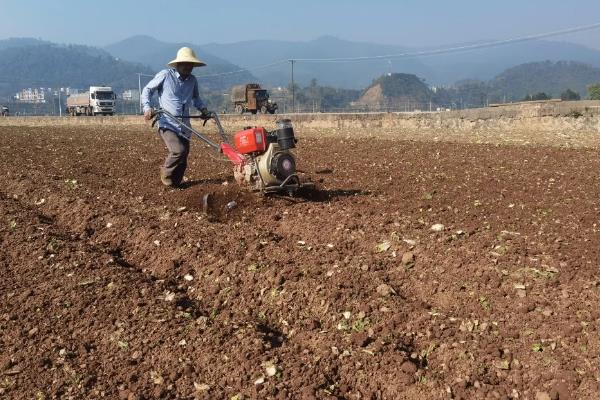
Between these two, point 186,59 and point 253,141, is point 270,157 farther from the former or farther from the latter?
point 186,59

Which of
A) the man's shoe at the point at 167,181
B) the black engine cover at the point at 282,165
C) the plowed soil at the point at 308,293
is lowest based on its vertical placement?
the plowed soil at the point at 308,293

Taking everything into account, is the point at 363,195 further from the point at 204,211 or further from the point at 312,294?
the point at 312,294

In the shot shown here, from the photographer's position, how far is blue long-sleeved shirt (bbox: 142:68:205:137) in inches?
318

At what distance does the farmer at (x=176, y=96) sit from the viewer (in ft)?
26.4

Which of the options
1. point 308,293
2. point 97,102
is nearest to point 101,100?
point 97,102

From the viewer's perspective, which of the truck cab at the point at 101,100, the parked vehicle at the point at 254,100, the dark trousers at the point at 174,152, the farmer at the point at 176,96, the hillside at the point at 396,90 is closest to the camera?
the farmer at the point at 176,96

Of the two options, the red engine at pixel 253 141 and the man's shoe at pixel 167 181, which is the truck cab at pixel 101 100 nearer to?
the man's shoe at pixel 167 181

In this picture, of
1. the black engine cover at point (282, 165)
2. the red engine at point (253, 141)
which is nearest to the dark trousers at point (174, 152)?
the red engine at point (253, 141)

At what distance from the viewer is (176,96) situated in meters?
8.14

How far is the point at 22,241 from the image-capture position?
232 inches

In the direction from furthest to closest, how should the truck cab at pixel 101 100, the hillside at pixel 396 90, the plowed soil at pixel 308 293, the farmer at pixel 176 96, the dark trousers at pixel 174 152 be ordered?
the hillside at pixel 396 90, the truck cab at pixel 101 100, the dark trousers at pixel 174 152, the farmer at pixel 176 96, the plowed soil at pixel 308 293

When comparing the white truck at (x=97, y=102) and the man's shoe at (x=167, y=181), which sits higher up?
the white truck at (x=97, y=102)

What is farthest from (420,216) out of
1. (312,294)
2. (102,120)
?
(102,120)

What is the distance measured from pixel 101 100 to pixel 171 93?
2181 inches
